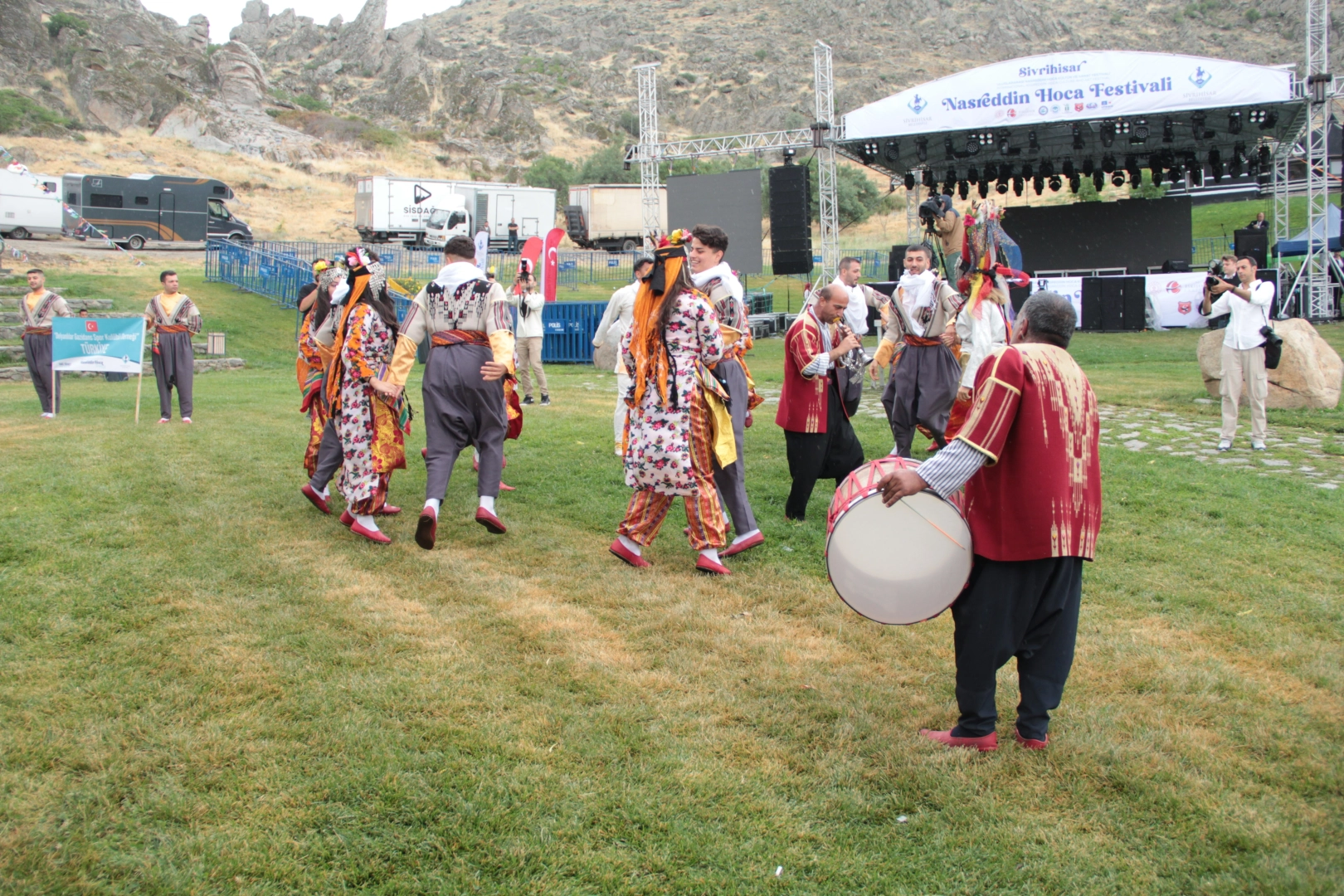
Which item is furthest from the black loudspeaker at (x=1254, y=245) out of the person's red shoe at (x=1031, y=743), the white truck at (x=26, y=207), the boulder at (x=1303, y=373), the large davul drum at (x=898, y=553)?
the white truck at (x=26, y=207)

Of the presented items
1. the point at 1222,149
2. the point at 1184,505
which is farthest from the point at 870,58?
the point at 1184,505

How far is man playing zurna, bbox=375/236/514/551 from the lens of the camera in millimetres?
5750

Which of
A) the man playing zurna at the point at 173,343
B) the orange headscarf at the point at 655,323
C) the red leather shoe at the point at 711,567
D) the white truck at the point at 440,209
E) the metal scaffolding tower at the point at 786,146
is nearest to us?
the orange headscarf at the point at 655,323

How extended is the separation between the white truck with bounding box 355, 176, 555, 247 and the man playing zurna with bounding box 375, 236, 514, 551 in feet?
106

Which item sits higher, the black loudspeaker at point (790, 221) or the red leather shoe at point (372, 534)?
the black loudspeaker at point (790, 221)

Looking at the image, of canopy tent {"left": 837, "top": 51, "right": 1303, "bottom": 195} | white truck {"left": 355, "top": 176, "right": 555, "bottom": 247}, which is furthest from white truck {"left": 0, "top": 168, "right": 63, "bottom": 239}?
canopy tent {"left": 837, "top": 51, "right": 1303, "bottom": 195}

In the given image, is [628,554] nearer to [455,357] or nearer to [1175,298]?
[455,357]

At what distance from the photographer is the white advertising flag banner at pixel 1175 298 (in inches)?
868

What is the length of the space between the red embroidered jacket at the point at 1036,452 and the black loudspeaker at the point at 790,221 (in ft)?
61.8

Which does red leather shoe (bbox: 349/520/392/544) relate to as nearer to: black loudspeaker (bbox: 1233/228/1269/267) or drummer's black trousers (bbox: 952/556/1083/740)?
drummer's black trousers (bbox: 952/556/1083/740)

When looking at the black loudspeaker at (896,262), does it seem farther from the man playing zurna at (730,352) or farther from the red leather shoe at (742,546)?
the red leather shoe at (742,546)

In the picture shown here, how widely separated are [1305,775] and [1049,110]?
18442 mm

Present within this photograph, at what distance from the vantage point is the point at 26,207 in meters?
28.8

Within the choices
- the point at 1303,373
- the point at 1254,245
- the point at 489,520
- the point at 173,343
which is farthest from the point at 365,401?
the point at 1254,245
